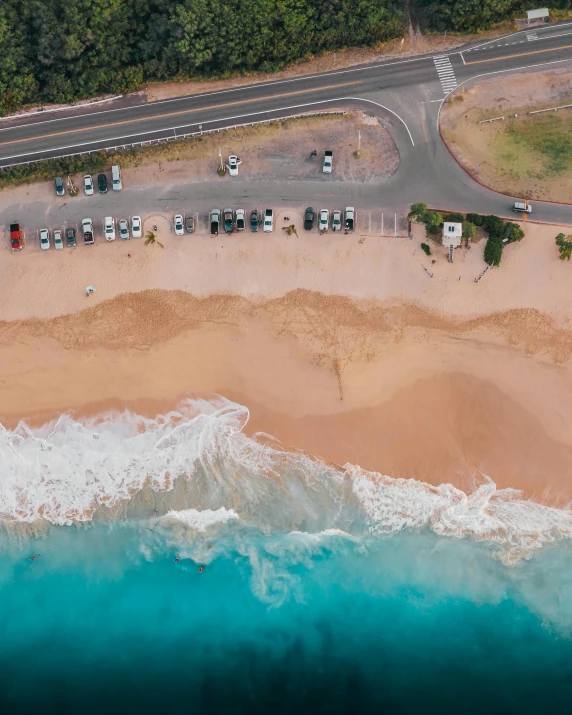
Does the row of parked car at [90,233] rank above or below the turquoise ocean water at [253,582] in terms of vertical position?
above

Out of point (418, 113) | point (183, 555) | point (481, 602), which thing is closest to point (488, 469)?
point (481, 602)

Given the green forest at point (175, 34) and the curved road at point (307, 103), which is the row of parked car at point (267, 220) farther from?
the green forest at point (175, 34)

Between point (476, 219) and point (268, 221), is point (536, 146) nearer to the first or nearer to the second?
point (476, 219)

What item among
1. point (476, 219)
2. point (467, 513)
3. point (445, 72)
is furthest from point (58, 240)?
point (467, 513)

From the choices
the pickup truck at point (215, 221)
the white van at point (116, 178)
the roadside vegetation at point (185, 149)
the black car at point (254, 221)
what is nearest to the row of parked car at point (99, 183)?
the white van at point (116, 178)

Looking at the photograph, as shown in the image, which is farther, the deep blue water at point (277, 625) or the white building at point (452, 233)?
the white building at point (452, 233)

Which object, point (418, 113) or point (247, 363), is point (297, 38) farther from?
point (247, 363)

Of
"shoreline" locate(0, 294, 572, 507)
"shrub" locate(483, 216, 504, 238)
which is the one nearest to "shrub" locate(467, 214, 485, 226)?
"shrub" locate(483, 216, 504, 238)
